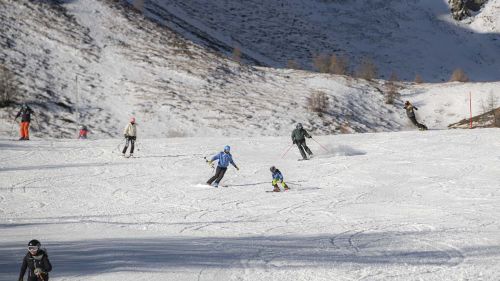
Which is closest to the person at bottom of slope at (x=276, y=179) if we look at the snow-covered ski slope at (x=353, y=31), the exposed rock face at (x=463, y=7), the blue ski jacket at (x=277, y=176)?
the blue ski jacket at (x=277, y=176)

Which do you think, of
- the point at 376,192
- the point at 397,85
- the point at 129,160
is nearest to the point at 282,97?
the point at 397,85

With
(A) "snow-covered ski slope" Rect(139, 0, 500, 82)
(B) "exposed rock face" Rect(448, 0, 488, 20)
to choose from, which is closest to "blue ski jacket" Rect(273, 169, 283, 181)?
(A) "snow-covered ski slope" Rect(139, 0, 500, 82)

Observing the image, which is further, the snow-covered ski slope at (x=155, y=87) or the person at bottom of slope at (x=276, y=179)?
the snow-covered ski slope at (x=155, y=87)

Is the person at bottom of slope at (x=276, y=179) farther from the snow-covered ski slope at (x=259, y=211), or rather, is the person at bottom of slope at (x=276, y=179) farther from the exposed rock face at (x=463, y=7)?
the exposed rock face at (x=463, y=7)

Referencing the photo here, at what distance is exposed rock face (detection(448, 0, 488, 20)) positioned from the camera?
81812 millimetres

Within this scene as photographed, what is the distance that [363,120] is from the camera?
43438mm

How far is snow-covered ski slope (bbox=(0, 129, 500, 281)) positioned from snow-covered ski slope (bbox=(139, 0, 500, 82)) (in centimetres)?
3734

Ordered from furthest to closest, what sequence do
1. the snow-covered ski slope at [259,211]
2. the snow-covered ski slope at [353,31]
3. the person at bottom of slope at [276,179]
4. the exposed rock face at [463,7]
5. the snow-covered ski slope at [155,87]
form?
the exposed rock face at [463,7], the snow-covered ski slope at [353,31], the snow-covered ski slope at [155,87], the person at bottom of slope at [276,179], the snow-covered ski slope at [259,211]

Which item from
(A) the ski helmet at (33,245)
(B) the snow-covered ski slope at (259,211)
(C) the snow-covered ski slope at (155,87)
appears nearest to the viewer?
(A) the ski helmet at (33,245)

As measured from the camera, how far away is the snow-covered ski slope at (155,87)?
127 feet

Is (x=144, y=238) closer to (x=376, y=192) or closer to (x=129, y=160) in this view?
(x=376, y=192)

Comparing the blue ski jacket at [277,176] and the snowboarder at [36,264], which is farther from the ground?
the blue ski jacket at [277,176]

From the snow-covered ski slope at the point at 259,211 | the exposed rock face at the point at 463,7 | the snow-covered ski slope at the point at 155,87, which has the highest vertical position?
the exposed rock face at the point at 463,7

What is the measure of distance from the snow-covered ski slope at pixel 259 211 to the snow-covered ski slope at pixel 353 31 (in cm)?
3734
